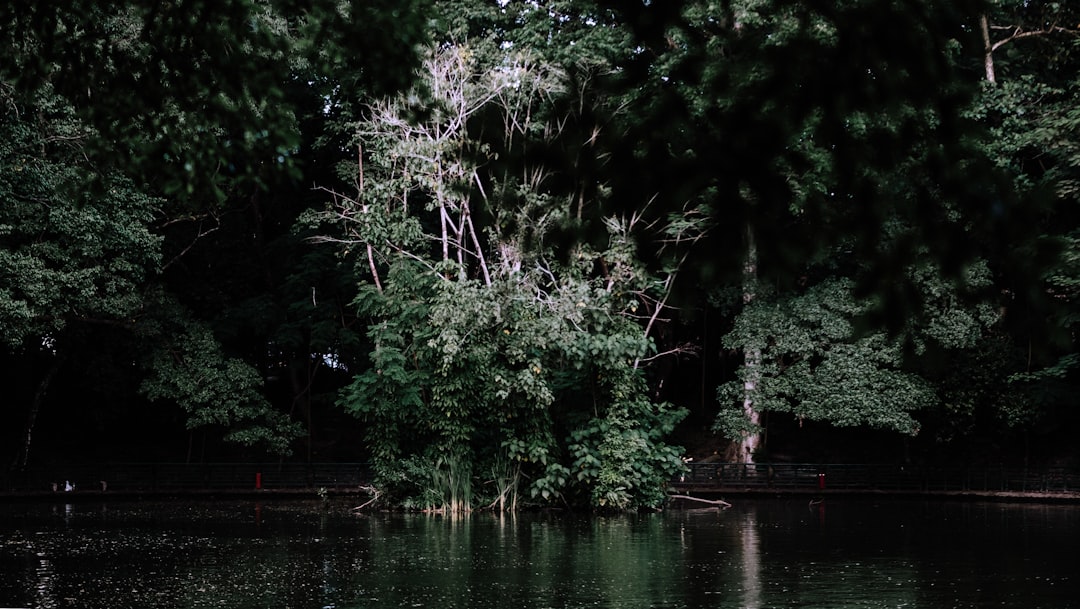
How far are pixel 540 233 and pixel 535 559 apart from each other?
47.3 ft

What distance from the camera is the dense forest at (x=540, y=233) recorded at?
144 inches

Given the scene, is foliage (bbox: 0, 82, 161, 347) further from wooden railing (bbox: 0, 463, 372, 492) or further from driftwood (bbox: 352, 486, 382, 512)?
driftwood (bbox: 352, 486, 382, 512)

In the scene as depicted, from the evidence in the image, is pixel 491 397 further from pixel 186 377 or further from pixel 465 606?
pixel 465 606

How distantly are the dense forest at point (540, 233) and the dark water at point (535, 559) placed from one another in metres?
3.52

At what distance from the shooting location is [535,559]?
1870cm

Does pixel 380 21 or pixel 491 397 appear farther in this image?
pixel 491 397

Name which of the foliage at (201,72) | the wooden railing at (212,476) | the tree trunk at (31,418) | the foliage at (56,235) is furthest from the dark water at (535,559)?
the foliage at (201,72)

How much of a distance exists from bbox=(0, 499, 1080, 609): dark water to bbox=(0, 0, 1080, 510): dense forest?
3.52 metres

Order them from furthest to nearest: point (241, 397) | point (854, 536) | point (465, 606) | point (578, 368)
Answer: point (241, 397), point (578, 368), point (854, 536), point (465, 606)

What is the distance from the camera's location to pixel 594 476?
2689cm

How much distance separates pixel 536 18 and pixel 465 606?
66.9 feet

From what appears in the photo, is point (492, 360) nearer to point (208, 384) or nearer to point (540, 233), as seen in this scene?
point (208, 384)

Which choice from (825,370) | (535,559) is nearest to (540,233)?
(535,559)

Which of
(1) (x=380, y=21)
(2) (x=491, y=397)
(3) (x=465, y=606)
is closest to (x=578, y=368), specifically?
(2) (x=491, y=397)
